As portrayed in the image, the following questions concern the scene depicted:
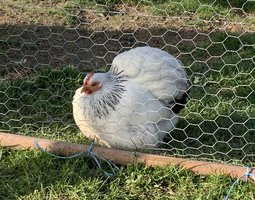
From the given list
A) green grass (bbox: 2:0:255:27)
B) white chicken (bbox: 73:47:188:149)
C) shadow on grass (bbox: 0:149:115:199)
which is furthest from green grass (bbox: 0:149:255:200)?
green grass (bbox: 2:0:255:27)

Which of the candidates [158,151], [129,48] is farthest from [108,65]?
[158,151]

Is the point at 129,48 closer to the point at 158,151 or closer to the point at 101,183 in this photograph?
the point at 158,151

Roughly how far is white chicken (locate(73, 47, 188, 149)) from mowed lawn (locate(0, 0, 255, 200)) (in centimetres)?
14

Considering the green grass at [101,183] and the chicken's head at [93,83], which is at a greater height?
the chicken's head at [93,83]

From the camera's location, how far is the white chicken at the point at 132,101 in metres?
2.50

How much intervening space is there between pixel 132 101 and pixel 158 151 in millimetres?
303

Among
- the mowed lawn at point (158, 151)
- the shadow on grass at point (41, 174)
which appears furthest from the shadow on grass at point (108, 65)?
the shadow on grass at point (41, 174)

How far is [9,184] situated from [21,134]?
428 millimetres

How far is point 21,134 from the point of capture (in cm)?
271

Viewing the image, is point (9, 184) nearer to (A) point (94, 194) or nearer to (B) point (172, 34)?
(A) point (94, 194)

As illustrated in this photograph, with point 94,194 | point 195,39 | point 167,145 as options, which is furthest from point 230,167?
point 195,39

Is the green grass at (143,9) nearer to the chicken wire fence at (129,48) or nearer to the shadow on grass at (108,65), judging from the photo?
the chicken wire fence at (129,48)

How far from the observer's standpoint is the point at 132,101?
2488mm

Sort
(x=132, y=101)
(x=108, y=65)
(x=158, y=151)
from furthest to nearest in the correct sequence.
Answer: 1. (x=108, y=65)
2. (x=158, y=151)
3. (x=132, y=101)
